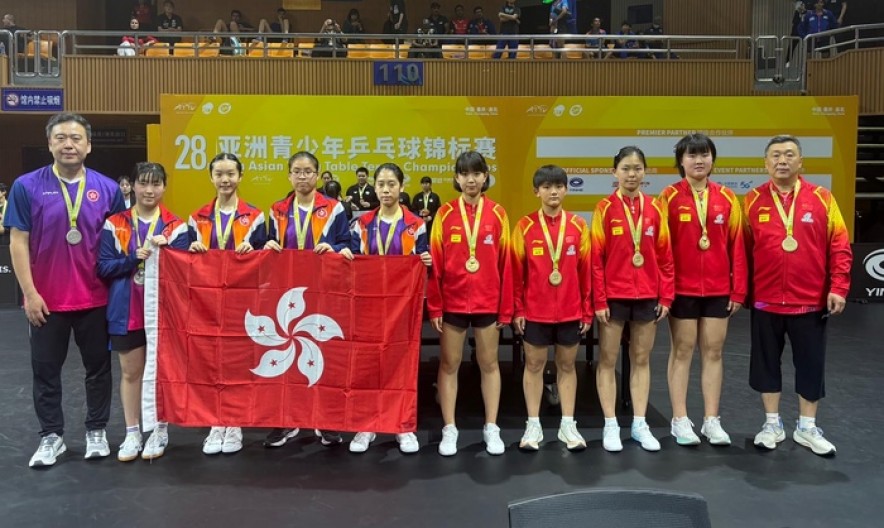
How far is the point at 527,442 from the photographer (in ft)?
11.7

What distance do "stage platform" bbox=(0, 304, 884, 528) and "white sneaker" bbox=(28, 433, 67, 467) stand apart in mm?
60

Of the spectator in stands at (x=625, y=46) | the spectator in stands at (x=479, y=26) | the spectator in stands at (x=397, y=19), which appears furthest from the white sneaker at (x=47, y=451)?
the spectator in stands at (x=479, y=26)

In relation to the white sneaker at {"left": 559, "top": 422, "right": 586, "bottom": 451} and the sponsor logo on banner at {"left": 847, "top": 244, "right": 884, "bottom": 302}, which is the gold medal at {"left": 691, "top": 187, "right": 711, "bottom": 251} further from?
the sponsor logo on banner at {"left": 847, "top": 244, "right": 884, "bottom": 302}

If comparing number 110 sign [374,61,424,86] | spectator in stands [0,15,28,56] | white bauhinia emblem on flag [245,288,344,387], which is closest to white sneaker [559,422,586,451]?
white bauhinia emblem on flag [245,288,344,387]

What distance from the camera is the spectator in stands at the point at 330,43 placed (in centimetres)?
1034

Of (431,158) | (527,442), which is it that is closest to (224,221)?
(527,442)

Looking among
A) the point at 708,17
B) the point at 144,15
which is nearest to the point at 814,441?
the point at 708,17

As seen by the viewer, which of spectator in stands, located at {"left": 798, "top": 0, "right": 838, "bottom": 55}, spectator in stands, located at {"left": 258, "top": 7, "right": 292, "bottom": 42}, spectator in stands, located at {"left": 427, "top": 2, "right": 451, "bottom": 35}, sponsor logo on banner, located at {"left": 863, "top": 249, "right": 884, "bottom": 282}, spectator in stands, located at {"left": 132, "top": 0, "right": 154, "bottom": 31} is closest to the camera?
sponsor logo on banner, located at {"left": 863, "top": 249, "right": 884, "bottom": 282}

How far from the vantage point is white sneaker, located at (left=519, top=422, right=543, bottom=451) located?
357 cm

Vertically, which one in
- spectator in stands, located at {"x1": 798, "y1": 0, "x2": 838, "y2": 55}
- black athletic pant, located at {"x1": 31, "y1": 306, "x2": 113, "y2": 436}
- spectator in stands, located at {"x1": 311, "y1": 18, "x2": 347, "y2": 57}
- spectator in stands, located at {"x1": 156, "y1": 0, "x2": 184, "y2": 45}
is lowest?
black athletic pant, located at {"x1": 31, "y1": 306, "x2": 113, "y2": 436}

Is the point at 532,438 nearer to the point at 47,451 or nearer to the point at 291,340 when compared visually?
the point at 291,340

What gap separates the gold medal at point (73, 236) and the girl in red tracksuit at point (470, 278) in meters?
1.70

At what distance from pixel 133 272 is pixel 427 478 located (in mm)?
1749

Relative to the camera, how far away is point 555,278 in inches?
137
